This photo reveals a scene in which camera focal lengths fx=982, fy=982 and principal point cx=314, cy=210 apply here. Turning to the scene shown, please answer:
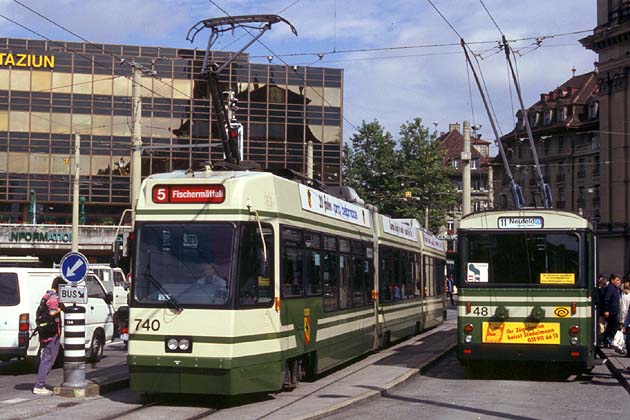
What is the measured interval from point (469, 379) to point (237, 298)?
5.70m

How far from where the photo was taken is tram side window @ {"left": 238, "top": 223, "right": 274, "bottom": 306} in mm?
11961

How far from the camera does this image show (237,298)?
11828 mm

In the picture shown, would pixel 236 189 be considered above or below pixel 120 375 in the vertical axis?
above

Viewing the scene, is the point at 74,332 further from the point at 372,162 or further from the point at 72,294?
the point at 372,162

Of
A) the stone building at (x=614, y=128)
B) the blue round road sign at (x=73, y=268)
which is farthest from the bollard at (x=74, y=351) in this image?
the stone building at (x=614, y=128)

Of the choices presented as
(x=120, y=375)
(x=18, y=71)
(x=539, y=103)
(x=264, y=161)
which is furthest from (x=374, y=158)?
(x=120, y=375)

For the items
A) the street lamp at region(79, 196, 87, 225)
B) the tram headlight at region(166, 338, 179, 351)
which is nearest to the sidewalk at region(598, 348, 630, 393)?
the tram headlight at region(166, 338, 179, 351)

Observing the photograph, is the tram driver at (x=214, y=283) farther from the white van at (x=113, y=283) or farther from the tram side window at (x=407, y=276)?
the white van at (x=113, y=283)

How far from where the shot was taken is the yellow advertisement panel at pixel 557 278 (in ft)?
49.7

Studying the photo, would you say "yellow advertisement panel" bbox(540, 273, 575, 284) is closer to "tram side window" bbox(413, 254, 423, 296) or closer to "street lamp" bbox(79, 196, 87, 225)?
"tram side window" bbox(413, 254, 423, 296)

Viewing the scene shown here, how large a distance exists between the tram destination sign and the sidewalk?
279 cm

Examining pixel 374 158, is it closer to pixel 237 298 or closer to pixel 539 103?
pixel 539 103

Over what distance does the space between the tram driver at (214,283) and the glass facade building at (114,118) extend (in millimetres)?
48998

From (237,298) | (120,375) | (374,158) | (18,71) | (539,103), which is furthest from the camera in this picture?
(539,103)
